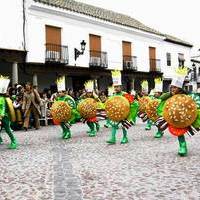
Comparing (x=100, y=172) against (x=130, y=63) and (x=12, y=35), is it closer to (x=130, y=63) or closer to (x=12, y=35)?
(x=12, y=35)

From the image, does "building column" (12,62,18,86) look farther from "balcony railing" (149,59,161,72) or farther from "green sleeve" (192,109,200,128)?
"balcony railing" (149,59,161,72)

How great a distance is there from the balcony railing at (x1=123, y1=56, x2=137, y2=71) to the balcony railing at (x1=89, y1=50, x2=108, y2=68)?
2406mm

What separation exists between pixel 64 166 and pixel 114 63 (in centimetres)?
2217

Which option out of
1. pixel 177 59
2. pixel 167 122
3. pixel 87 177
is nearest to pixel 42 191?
pixel 87 177

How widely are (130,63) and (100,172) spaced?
2456 cm

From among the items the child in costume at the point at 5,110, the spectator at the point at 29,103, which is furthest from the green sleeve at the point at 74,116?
the spectator at the point at 29,103

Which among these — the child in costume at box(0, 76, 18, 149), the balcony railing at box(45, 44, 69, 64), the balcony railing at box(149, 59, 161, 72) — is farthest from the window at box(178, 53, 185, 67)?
the child in costume at box(0, 76, 18, 149)

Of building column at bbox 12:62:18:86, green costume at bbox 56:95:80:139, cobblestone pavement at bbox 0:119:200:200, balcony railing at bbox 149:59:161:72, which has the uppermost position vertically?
balcony railing at bbox 149:59:161:72

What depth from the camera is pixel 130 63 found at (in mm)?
31484

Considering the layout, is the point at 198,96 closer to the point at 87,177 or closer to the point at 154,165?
the point at 154,165

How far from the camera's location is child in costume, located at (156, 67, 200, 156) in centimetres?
888

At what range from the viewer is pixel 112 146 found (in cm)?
1077

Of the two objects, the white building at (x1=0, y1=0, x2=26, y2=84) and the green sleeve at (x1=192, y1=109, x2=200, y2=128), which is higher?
the white building at (x1=0, y1=0, x2=26, y2=84)

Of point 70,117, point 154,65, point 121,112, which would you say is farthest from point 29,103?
point 154,65
